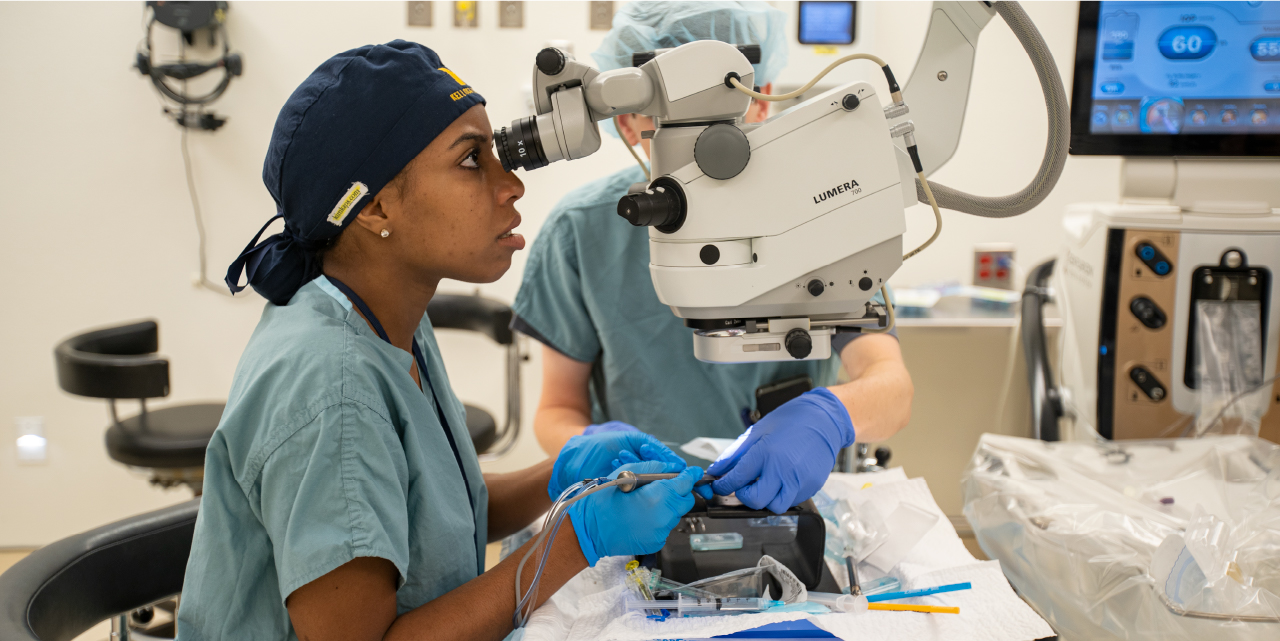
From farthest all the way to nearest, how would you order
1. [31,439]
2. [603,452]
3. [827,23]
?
[31,439]
[827,23]
[603,452]

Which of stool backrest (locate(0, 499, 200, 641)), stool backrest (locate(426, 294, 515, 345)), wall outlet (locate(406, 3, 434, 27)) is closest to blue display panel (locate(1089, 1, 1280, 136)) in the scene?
stool backrest (locate(426, 294, 515, 345))

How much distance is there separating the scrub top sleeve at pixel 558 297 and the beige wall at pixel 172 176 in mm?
1397

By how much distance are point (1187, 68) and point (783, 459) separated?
135 cm

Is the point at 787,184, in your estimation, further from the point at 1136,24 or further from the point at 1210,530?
the point at 1136,24

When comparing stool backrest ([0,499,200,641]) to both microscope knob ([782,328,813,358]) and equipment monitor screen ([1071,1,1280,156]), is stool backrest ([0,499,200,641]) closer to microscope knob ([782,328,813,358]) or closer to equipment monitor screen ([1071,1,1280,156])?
microscope knob ([782,328,813,358])

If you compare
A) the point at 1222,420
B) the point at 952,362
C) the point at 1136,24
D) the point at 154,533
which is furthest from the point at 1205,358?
the point at 154,533

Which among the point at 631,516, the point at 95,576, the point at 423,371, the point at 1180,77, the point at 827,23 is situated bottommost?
the point at 95,576

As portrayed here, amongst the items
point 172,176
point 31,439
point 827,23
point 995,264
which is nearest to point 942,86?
point 827,23

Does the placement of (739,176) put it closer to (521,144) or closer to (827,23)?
(521,144)

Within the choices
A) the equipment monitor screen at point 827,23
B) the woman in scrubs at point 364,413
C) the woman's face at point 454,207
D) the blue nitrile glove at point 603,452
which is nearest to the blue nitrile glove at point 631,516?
the woman in scrubs at point 364,413

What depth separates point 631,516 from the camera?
3.04 feet

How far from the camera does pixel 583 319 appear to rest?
A: 152 centimetres

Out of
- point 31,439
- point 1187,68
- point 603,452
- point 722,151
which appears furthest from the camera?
point 31,439

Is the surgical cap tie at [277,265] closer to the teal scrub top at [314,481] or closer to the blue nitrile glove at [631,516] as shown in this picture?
the teal scrub top at [314,481]
